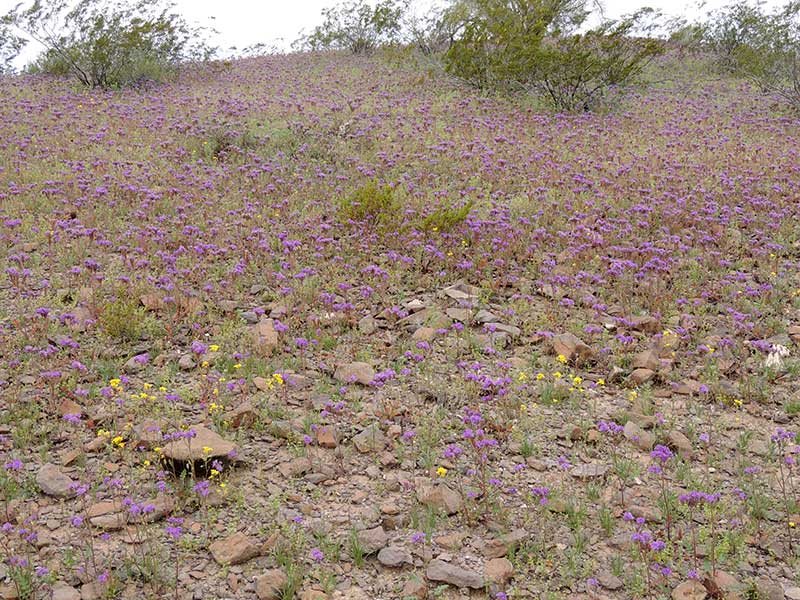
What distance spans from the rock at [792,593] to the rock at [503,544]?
1.44 m

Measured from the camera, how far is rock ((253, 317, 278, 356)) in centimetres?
611

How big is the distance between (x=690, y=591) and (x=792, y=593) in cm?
57

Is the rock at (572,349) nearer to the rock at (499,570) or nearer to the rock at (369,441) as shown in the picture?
the rock at (369,441)

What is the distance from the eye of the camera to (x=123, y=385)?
5.49 metres

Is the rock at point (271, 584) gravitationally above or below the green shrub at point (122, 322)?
below

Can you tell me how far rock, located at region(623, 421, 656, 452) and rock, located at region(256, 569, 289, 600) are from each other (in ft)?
9.10

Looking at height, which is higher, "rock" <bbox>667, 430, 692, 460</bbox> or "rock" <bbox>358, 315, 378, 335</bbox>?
"rock" <bbox>358, 315, 378, 335</bbox>

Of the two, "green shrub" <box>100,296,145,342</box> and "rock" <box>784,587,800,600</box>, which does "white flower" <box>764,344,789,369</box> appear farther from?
"green shrub" <box>100,296,145,342</box>

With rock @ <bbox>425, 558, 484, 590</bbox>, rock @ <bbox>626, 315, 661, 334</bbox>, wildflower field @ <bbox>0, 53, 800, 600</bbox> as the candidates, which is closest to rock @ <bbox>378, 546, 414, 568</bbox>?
wildflower field @ <bbox>0, 53, 800, 600</bbox>

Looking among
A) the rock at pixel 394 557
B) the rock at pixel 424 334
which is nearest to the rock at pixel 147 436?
the rock at pixel 394 557

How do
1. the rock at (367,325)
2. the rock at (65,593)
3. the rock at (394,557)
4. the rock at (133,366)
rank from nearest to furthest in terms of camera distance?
the rock at (65,593)
the rock at (394,557)
the rock at (133,366)
the rock at (367,325)

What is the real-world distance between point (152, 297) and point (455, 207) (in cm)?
427

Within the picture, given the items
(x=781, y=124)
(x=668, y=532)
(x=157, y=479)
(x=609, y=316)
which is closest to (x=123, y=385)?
(x=157, y=479)

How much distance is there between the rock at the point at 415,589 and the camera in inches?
145
